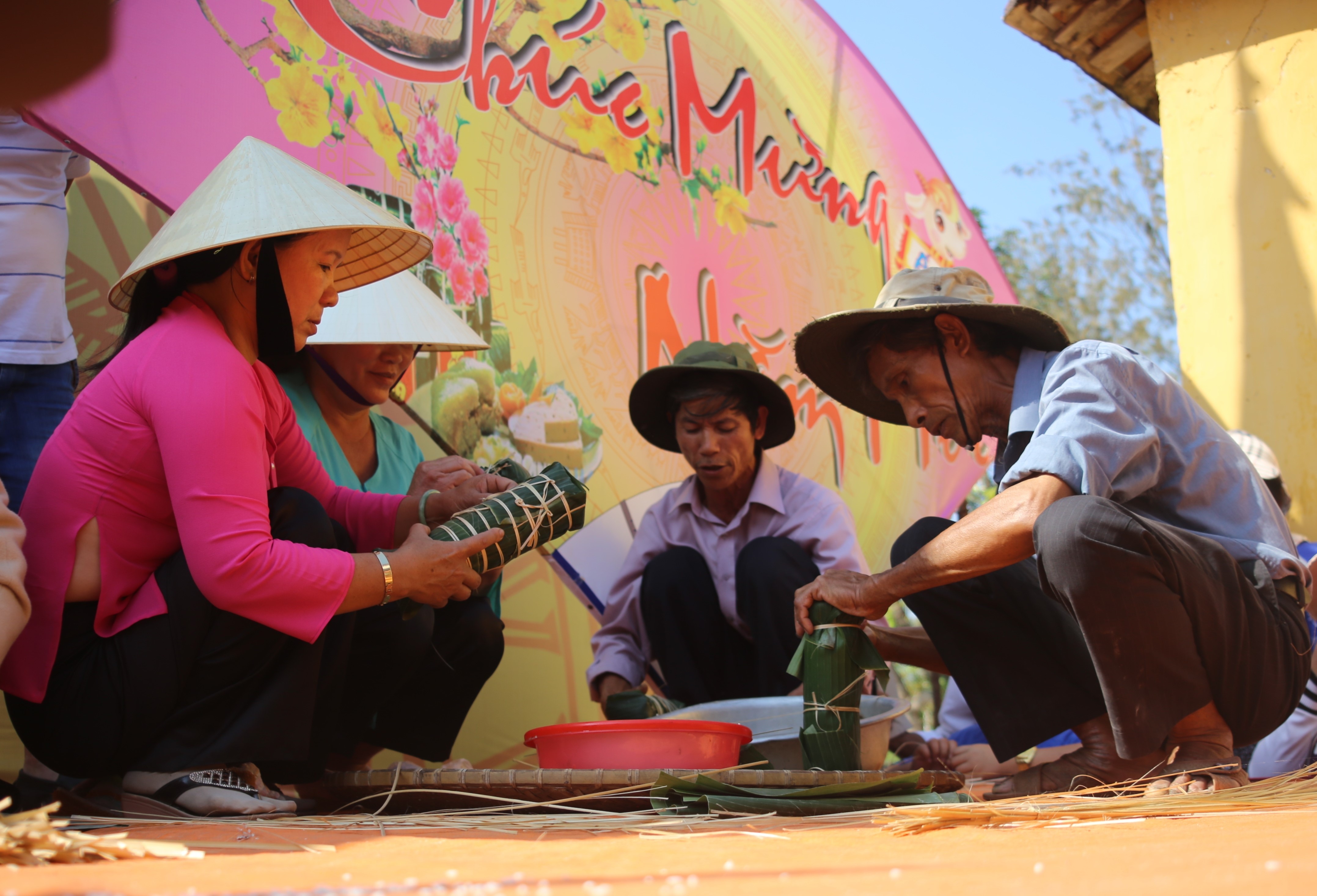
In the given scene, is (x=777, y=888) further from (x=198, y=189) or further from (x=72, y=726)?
(x=198, y=189)

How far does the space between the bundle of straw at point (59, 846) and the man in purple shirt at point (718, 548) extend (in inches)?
78.2

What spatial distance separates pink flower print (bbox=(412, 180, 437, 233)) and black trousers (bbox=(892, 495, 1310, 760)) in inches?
73.9

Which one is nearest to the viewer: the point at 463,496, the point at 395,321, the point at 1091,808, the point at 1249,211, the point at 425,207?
the point at 1091,808

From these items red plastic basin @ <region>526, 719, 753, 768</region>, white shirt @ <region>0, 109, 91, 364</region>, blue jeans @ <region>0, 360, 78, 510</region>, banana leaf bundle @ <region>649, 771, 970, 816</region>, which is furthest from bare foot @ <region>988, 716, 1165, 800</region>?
white shirt @ <region>0, 109, 91, 364</region>

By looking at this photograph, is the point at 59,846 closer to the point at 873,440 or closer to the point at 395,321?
the point at 395,321

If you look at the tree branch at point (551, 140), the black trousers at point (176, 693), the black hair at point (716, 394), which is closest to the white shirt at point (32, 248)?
the black trousers at point (176, 693)

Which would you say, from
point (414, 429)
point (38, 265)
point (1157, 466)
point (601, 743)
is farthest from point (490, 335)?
point (1157, 466)

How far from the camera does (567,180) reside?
13.0 ft

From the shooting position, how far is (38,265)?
230 cm

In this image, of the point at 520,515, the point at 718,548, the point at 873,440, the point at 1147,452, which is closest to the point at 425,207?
the point at 718,548

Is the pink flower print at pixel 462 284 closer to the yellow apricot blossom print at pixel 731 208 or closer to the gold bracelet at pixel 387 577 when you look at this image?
the yellow apricot blossom print at pixel 731 208

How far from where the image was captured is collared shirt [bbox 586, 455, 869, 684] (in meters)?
3.31

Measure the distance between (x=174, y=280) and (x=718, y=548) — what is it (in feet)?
6.32

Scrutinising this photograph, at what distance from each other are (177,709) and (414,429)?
5.14ft
